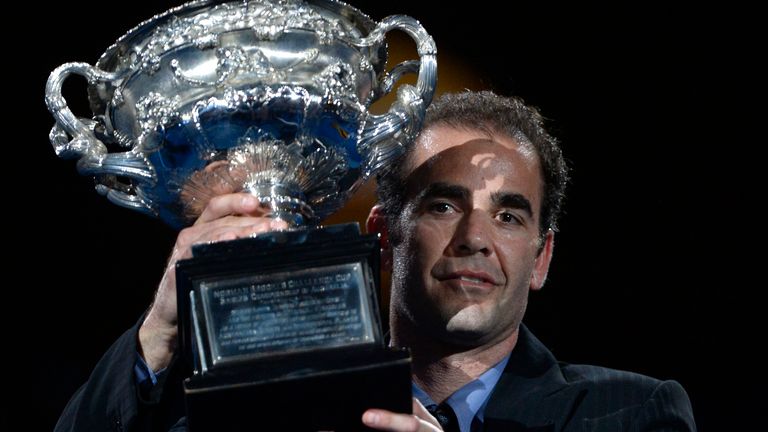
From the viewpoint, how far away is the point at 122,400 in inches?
72.9

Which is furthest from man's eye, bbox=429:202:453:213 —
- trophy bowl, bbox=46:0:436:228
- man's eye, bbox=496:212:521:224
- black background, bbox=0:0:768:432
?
black background, bbox=0:0:768:432

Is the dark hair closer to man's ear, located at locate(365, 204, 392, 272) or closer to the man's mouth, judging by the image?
man's ear, located at locate(365, 204, 392, 272)

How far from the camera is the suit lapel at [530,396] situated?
217 cm

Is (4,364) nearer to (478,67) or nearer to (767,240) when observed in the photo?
(478,67)

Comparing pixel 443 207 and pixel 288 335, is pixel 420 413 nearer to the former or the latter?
pixel 288 335

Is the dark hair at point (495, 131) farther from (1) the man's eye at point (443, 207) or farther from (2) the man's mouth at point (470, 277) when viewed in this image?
(2) the man's mouth at point (470, 277)

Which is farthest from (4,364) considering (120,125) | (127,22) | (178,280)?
(178,280)

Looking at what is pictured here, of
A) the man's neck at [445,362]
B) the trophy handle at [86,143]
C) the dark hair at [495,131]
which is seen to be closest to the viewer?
the trophy handle at [86,143]

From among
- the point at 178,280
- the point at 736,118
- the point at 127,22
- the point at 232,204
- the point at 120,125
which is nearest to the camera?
the point at 178,280

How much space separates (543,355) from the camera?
92.2 inches

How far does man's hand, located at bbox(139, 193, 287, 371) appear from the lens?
1.71 metres

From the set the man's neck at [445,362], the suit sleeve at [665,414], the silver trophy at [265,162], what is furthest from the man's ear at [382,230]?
the suit sleeve at [665,414]

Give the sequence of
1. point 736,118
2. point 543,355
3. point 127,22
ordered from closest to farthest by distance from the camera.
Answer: point 543,355
point 127,22
point 736,118

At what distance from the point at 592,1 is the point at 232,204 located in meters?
1.80
